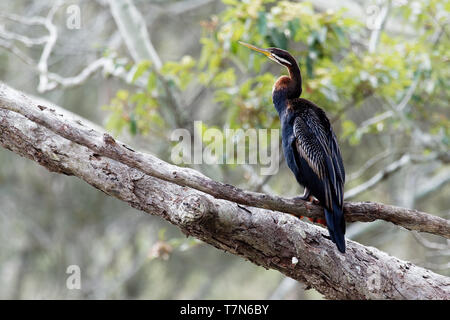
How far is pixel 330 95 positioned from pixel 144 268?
780cm

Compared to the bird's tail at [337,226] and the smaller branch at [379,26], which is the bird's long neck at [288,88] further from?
the smaller branch at [379,26]

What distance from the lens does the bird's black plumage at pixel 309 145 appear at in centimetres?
274

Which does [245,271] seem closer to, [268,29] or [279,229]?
[268,29]

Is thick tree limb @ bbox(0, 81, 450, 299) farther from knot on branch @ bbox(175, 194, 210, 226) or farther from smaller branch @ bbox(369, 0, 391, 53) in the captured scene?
smaller branch @ bbox(369, 0, 391, 53)

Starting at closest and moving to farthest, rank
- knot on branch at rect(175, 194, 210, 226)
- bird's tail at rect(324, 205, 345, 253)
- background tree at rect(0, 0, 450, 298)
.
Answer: knot on branch at rect(175, 194, 210, 226)
bird's tail at rect(324, 205, 345, 253)
background tree at rect(0, 0, 450, 298)

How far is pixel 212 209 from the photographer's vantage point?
91.3 inches

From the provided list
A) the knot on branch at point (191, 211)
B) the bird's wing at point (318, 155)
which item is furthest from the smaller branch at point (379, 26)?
the knot on branch at point (191, 211)

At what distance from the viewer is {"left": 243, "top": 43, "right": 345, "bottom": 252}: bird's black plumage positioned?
108 inches

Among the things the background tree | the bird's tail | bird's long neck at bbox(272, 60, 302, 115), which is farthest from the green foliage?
the bird's tail

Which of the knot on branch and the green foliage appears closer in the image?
the knot on branch

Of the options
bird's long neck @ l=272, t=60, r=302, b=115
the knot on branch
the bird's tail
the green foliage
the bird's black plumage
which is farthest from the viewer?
the green foliage

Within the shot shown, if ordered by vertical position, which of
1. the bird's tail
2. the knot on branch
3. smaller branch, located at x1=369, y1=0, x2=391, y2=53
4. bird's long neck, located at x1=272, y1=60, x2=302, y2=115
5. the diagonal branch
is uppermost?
smaller branch, located at x1=369, y1=0, x2=391, y2=53

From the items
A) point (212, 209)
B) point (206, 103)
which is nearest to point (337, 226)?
point (212, 209)

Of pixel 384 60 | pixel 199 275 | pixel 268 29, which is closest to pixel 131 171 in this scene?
pixel 268 29
